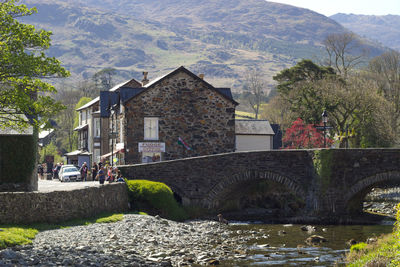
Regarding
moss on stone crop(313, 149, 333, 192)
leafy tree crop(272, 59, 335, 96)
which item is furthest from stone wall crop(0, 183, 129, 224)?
leafy tree crop(272, 59, 335, 96)

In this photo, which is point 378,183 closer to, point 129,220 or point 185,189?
point 185,189

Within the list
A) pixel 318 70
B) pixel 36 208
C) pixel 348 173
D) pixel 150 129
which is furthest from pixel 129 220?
pixel 318 70

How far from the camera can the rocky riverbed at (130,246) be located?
64.6ft

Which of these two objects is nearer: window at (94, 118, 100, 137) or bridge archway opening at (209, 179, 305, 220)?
bridge archway opening at (209, 179, 305, 220)

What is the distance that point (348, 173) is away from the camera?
37688 mm

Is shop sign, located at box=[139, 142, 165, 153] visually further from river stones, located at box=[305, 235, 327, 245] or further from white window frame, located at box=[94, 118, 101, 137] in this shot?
white window frame, located at box=[94, 118, 101, 137]

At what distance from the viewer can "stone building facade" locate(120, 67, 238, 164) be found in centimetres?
4788

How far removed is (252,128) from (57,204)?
3433 centimetres

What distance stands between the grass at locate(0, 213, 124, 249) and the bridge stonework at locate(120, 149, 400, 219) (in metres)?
7.59

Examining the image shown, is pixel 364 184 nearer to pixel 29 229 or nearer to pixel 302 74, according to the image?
pixel 29 229

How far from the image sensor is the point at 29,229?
80.8 feet

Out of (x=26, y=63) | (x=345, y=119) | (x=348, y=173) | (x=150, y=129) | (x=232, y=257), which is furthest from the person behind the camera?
(x=345, y=119)

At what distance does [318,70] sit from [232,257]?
169 feet

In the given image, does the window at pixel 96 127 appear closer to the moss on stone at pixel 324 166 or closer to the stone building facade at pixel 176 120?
the stone building facade at pixel 176 120
